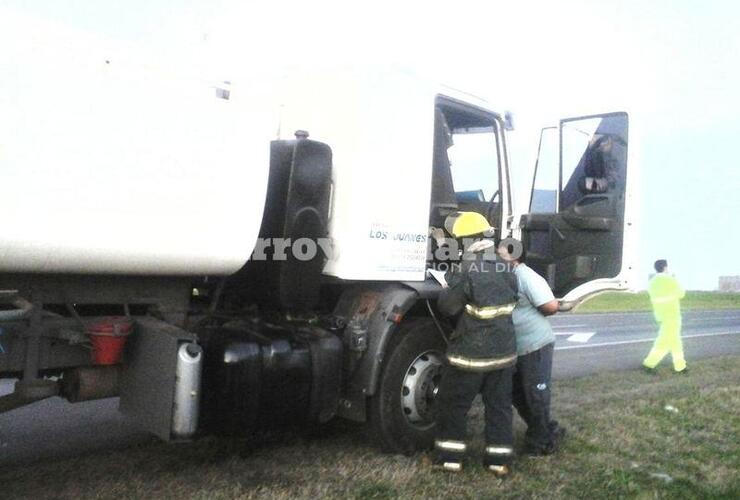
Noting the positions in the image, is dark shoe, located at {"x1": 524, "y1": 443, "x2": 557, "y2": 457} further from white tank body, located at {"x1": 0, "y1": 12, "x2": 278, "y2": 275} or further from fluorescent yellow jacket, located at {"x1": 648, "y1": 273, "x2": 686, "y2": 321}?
fluorescent yellow jacket, located at {"x1": 648, "y1": 273, "x2": 686, "y2": 321}

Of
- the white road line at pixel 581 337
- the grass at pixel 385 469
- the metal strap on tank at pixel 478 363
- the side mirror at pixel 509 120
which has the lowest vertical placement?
the grass at pixel 385 469

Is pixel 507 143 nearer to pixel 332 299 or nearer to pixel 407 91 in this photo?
pixel 407 91

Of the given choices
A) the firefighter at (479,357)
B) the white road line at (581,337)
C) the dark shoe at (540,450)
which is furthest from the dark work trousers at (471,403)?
the white road line at (581,337)

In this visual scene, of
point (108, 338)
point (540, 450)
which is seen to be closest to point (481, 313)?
point (540, 450)

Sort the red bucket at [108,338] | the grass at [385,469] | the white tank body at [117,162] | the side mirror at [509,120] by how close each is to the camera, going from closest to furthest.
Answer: the white tank body at [117,162] < the red bucket at [108,338] < the grass at [385,469] < the side mirror at [509,120]

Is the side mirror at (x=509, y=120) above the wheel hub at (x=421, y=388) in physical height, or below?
above

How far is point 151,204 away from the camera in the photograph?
383 centimetres

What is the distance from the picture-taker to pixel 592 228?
21.8 ft

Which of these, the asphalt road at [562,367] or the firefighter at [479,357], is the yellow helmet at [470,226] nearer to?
the firefighter at [479,357]

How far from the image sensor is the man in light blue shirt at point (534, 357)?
5258 mm

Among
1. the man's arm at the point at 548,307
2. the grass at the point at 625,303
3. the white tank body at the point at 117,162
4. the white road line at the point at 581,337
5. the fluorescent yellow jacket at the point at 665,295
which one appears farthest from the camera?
the grass at the point at 625,303

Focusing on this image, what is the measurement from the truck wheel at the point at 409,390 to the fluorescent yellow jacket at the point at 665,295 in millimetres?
6390

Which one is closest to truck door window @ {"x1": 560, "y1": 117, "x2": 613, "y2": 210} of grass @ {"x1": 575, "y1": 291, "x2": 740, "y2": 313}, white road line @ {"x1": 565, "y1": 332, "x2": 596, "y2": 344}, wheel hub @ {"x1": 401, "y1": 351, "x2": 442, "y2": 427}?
wheel hub @ {"x1": 401, "y1": 351, "x2": 442, "y2": 427}

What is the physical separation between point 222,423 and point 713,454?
370 cm
